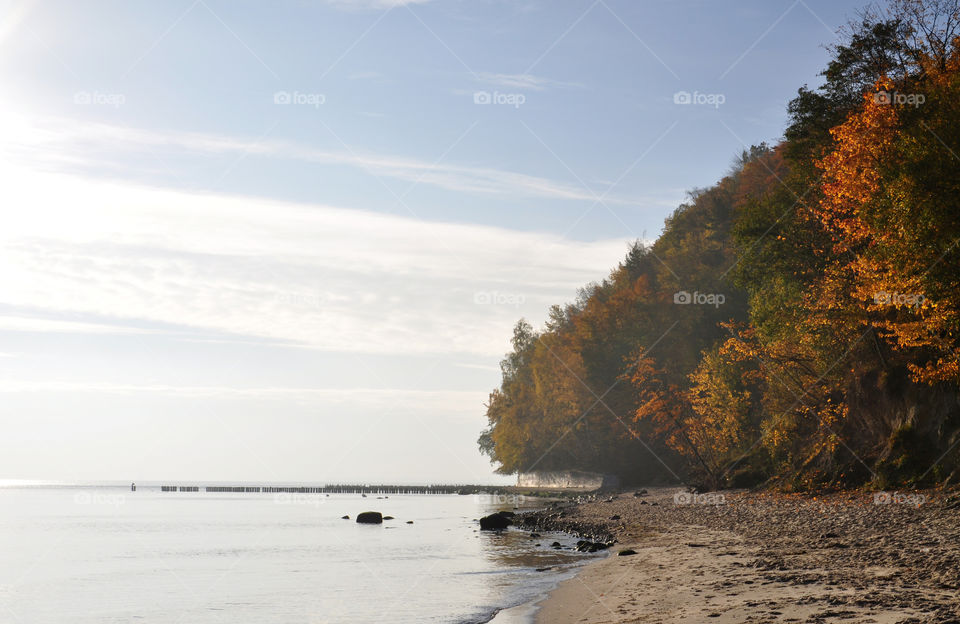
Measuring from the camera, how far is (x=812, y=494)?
38.5m

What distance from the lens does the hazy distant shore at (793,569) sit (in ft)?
47.2

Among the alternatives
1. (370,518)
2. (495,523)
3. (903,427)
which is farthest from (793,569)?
(370,518)

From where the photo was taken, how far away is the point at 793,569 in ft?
62.0

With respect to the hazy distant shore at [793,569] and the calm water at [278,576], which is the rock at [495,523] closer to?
the calm water at [278,576]

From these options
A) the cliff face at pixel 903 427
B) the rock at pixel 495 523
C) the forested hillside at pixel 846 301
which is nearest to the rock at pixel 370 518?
the rock at pixel 495 523

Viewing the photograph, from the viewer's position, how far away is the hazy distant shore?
47.2 feet

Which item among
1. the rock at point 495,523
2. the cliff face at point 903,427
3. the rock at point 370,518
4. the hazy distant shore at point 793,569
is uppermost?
the cliff face at point 903,427

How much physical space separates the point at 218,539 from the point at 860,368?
47.6m

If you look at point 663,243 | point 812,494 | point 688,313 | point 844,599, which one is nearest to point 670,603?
point 844,599

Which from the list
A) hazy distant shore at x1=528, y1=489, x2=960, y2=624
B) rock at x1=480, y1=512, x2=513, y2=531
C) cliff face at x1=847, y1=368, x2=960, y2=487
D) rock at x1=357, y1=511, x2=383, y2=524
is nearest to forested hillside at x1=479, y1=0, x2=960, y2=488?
cliff face at x1=847, y1=368, x2=960, y2=487

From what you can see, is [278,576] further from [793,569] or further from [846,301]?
[846,301]

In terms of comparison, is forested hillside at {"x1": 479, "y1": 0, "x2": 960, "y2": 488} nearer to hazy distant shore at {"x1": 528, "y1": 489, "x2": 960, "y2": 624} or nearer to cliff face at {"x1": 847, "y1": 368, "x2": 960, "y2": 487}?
cliff face at {"x1": 847, "y1": 368, "x2": 960, "y2": 487}

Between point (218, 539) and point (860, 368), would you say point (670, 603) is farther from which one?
point (218, 539)

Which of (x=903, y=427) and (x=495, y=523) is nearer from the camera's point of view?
(x=903, y=427)
